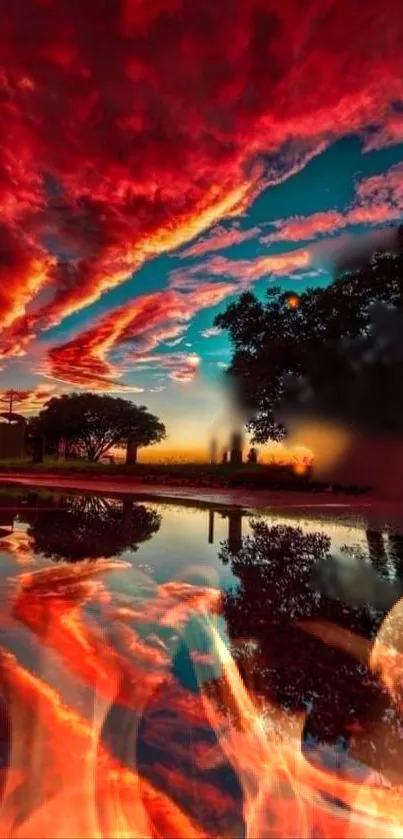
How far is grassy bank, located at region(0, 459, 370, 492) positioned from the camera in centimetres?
1869

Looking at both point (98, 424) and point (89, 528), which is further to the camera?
point (98, 424)

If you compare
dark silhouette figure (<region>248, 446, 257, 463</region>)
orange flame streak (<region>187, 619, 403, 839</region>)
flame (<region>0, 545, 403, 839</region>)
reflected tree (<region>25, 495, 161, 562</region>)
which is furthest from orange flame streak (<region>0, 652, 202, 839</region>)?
dark silhouette figure (<region>248, 446, 257, 463</region>)

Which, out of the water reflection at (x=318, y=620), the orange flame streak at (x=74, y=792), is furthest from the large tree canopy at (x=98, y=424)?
the orange flame streak at (x=74, y=792)

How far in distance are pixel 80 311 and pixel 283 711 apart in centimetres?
1934

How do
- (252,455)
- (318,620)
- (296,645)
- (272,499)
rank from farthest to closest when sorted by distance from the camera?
(252,455) → (272,499) → (318,620) → (296,645)

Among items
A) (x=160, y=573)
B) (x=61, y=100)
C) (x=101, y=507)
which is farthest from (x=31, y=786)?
(x=61, y=100)

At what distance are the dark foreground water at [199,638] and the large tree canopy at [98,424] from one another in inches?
1318

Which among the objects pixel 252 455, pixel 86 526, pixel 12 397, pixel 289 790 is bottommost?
pixel 289 790

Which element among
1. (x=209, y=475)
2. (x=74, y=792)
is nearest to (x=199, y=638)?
(x=74, y=792)

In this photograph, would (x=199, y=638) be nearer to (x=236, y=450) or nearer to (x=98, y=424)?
(x=236, y=450)

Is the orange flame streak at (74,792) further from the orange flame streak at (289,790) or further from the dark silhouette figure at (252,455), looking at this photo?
the dark silhouette figure at (252,455)

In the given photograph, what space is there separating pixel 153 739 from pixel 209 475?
738 inches

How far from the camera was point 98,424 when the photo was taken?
4122 centimetres

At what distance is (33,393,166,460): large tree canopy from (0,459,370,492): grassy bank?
1493 centimetres
